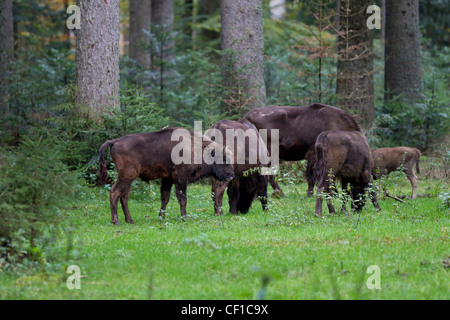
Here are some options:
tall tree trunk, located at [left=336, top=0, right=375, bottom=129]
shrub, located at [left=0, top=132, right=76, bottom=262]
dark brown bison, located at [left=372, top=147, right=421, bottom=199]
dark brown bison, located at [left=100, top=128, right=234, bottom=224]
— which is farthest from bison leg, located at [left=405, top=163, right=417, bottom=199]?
shrub, located at [left=0, top=132, right=76, bottom=262]

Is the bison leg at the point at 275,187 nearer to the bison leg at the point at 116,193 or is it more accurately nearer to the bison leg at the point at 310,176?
the bison leg at the point at 310,176

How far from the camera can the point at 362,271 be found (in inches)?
267

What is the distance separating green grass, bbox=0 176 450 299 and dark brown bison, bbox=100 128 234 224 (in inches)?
23.0

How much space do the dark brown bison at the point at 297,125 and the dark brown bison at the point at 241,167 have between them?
1.72 meters

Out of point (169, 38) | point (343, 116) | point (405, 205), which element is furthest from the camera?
point (169, 38)

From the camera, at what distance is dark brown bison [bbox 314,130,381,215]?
432 inches

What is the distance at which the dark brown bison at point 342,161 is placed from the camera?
36.0 feet

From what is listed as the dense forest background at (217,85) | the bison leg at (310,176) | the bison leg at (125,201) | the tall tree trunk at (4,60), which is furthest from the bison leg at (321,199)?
the tall tree trunk at (4,60)

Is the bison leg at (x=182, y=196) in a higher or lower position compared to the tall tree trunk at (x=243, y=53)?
lower

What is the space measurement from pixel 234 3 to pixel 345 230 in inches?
397

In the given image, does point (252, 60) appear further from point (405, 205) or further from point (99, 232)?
point (99, 232)

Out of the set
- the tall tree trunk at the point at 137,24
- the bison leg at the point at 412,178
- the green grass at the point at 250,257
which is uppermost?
the tall tree trunk at the point at 137,24

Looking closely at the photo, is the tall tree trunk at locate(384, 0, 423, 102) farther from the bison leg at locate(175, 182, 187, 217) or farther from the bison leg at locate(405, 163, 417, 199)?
the bison leg at locate(175, 182, 187, 217)

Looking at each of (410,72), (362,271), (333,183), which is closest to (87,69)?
(333,183)
